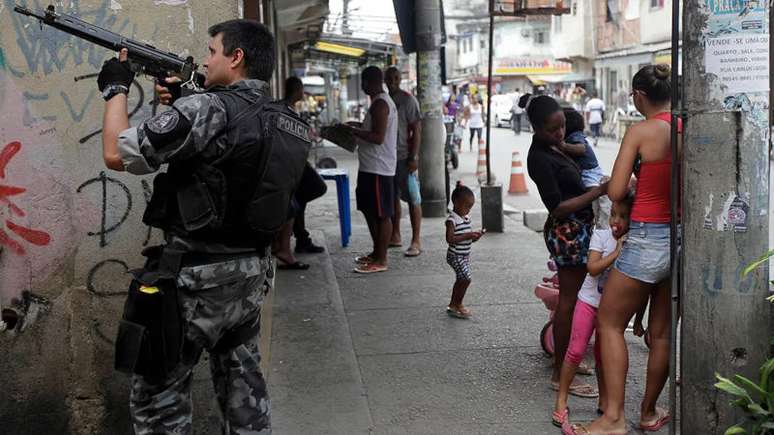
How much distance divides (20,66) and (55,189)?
0.53 m

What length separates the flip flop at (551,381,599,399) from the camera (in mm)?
4578

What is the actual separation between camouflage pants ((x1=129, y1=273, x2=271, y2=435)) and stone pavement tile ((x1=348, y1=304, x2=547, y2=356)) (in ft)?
6.53

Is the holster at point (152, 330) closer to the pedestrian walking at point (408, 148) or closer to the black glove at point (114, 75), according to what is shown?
the black glove at point (114, 75)

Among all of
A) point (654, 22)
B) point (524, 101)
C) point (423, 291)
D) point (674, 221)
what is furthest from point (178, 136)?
point (654, 22)

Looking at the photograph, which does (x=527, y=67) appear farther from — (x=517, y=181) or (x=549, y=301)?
(x=549, y=301)

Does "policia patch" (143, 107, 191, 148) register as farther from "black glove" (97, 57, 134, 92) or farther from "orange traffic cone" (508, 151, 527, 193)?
"orange traffic cone" (508, 151, 527, 193)

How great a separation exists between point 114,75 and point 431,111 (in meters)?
7.91

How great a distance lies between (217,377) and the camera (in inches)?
132

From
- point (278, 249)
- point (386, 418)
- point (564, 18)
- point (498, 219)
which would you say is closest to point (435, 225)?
point (498, 219)

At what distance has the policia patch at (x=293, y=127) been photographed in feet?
10.2

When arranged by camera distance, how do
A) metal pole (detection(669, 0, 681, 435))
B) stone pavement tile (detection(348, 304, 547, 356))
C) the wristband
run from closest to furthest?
1. the wristband
2. metal pole (detection(669, 0, 681, 435))
3. stone pavement tile (detection(348, 304, 547, 356))

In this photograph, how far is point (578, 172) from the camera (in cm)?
446

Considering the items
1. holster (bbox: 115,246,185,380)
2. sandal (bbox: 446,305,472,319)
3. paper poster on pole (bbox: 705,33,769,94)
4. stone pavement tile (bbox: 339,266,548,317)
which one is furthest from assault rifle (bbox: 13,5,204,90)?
stone pavement tile (bbox: 339,266,548,317)

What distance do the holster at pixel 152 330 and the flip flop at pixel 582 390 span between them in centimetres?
233
